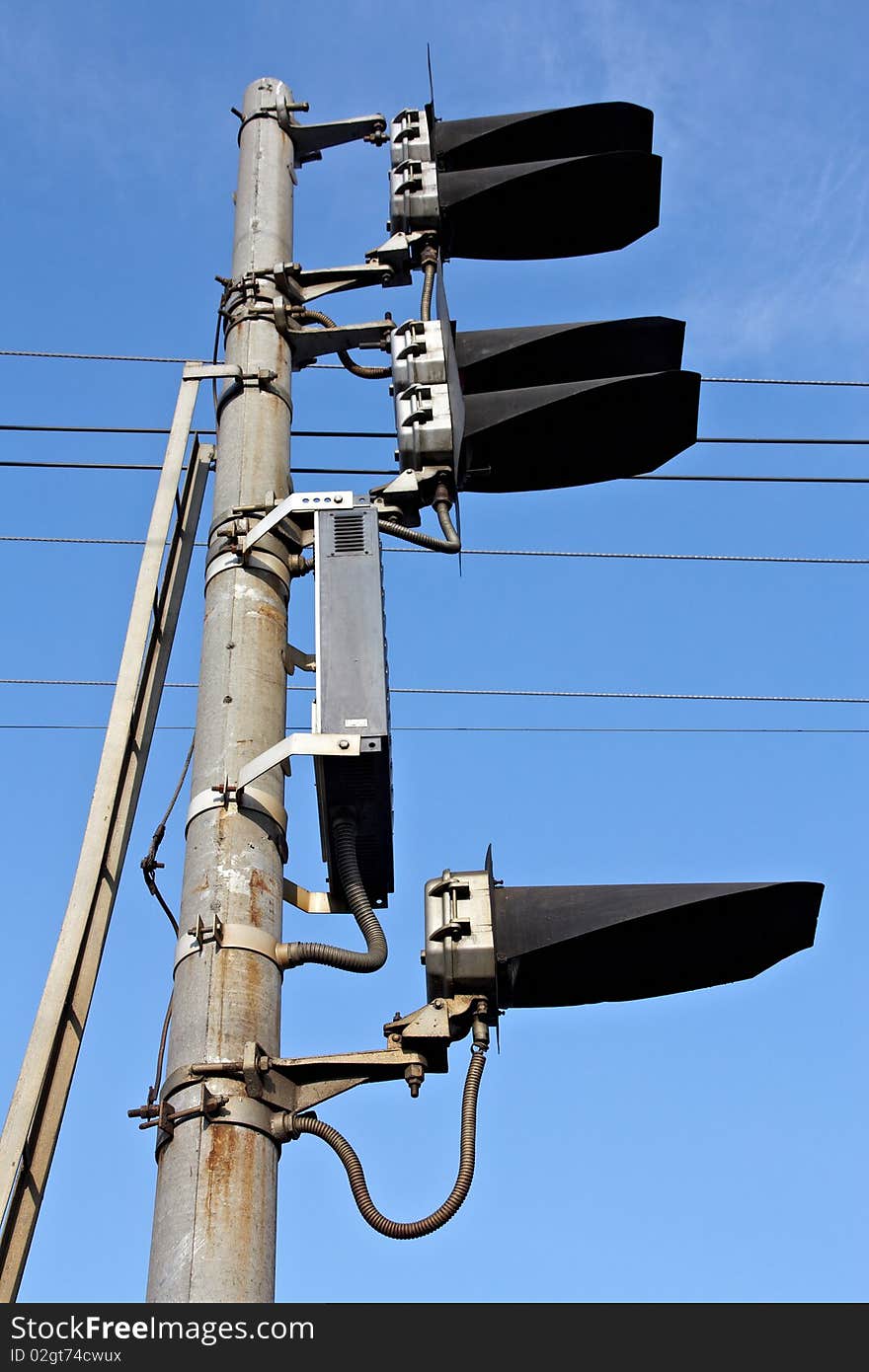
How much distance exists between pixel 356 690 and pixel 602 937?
1026 mm

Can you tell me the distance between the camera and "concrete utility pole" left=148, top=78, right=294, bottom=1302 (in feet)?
12.0

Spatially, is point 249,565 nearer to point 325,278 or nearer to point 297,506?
point 297,506

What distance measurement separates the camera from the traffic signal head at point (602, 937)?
4266 millimetres

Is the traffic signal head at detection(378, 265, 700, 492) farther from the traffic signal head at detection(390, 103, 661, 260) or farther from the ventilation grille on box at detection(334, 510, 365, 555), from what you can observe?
the traffic signal head at detection(390, 103, 661, 260)

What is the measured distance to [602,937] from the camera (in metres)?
4.26

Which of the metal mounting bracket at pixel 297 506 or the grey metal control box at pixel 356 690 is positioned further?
the metal mounting bracket at pixel 297 506

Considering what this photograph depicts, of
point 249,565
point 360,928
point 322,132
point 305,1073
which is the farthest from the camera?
point 322,132

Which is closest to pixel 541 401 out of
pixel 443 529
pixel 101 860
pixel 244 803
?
pixel 443 529

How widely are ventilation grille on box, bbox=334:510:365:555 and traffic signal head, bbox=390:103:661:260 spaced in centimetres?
165

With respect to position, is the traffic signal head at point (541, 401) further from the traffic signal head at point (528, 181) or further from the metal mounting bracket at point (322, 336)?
the traffic signal head at point (528, 181)

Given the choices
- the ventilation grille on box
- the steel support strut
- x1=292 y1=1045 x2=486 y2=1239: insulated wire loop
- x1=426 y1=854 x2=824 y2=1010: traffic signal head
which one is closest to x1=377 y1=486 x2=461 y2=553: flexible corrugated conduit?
the ventilation grille on box

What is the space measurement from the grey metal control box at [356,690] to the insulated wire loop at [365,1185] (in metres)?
0.89

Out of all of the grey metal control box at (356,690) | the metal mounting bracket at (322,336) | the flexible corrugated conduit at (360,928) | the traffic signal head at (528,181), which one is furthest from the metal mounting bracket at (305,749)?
the traffic signal head at (528,181)
